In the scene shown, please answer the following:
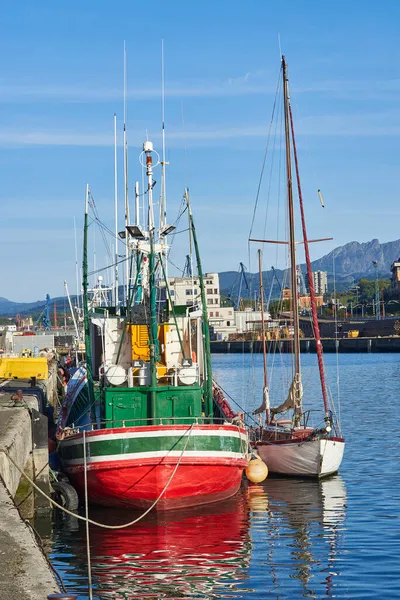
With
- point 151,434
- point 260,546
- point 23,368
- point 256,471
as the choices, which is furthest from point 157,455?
point 23,368

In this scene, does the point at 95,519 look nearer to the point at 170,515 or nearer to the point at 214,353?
the point at 170,515

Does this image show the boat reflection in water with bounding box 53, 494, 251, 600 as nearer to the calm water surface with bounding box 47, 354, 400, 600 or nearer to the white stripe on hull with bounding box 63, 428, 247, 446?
the calm water surface with bounding box 47, 354, 400, 600

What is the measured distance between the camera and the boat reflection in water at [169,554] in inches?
670

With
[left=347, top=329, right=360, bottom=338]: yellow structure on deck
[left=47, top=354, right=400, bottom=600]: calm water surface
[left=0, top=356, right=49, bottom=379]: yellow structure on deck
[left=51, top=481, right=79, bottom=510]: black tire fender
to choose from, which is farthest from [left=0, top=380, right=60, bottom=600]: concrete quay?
[left=347, top=329, right=360, bottom=338]: yellow structure on deck

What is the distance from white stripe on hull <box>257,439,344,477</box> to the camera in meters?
28.8

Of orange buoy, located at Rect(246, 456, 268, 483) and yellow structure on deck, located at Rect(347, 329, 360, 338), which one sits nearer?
orange buoy, located at Rect(246, 456, 268, 483)

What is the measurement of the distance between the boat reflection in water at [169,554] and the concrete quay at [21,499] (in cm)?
140

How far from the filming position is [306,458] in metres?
29.0

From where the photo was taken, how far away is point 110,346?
26.8m

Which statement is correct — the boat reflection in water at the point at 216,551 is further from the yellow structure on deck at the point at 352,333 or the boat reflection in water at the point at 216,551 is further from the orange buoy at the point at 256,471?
the yellow structure on deck at the point at 352,333

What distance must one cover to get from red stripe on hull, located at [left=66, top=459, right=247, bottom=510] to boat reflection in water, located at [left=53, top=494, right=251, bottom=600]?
300 mm

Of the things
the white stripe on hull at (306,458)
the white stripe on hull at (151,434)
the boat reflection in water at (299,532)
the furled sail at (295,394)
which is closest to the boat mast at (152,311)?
the white stripe on hull at (151,434)

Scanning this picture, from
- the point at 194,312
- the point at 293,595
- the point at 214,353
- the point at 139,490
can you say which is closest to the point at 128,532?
the point at 139,490

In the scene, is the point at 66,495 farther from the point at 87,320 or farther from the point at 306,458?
the point at 306,458
